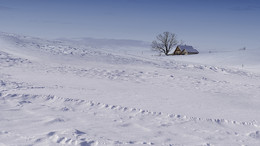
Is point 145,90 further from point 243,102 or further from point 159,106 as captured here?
point 243,102

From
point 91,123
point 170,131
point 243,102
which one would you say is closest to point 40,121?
point 91,123

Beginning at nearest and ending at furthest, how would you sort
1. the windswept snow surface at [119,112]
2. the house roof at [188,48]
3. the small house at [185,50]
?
1. the windswept snow surface at [119,112]
2. the small house at [185,50]
3. the house roof at [188,48]

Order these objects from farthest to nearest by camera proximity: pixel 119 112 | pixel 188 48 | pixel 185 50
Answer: pixel 188 48 < pixel 185 50 < pixel 119 112

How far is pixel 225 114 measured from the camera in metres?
6.28

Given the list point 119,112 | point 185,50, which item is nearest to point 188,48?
point 185,50

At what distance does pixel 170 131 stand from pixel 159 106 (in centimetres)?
170

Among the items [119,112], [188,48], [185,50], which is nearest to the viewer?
[119,112]

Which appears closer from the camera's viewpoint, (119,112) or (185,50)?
(119,112)

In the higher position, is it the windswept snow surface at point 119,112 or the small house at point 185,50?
the small house at point 185,50

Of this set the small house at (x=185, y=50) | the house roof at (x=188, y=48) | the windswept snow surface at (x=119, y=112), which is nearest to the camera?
the windswept snow surface at (x=119, y=112)

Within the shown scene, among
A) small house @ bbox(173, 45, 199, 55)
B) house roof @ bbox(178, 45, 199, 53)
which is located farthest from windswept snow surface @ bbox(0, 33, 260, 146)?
house roof @ bbox(178, 45, 199, 53)

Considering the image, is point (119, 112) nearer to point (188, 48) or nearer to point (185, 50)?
point (185, 50)

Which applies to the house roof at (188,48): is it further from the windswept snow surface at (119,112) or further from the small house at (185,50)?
the windswept snow surface at (119,112)

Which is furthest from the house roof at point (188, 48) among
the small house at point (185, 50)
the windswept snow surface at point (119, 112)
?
the windswept snow surface at point (119, 112)
